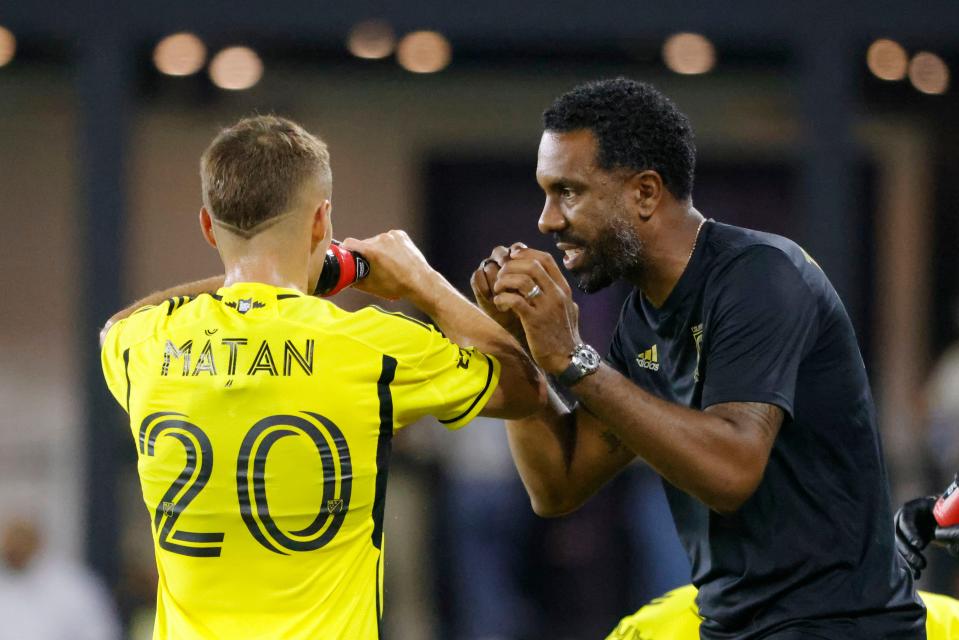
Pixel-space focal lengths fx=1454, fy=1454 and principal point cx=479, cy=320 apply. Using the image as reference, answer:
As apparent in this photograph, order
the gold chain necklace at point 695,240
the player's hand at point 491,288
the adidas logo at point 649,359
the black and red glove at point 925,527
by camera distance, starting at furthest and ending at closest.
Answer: the black and red glove at point 925,527, the adidas logo at point 649,359, the gold chain necklace at point 695,240, the player's hand at point 491,288

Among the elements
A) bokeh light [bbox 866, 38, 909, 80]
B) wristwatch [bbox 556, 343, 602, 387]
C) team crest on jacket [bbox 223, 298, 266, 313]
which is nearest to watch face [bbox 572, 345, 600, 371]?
wristwatch [bbox 556, 343, 602, 387]

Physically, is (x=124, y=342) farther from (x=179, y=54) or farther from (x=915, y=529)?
(x=179, y=54)

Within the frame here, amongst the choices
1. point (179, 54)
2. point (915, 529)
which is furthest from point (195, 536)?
point (179, 54)

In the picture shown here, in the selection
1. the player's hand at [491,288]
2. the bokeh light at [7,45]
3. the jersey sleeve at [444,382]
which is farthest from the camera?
the bokeh light at [7,45]

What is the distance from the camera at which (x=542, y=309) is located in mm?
2893

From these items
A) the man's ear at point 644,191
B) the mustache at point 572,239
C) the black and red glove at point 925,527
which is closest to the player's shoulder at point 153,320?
the mustache at point 572,239

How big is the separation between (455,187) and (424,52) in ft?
4.67

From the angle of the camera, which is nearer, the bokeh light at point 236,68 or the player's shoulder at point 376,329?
the player's shoulder at point 376,329

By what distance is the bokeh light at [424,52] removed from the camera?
24.4 feet

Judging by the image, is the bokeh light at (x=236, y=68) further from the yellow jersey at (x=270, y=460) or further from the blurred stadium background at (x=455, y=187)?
the yellow jersey at (x=270, y=460)

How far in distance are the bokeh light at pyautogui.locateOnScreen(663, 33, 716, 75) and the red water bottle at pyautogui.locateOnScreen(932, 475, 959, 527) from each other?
429cm

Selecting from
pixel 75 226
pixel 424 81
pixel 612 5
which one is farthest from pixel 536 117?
pixel 75 226

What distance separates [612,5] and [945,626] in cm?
475

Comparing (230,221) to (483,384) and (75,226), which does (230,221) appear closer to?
(483,384)
